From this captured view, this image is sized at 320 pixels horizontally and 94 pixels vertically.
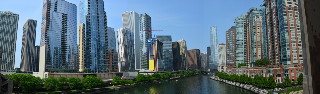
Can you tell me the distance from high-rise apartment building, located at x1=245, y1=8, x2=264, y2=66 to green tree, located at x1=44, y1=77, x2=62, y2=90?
128000 millimetres

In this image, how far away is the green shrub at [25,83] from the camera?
266 feet

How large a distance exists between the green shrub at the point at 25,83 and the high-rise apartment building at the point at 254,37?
135405 millimetres

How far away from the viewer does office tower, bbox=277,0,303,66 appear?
99.7 metres

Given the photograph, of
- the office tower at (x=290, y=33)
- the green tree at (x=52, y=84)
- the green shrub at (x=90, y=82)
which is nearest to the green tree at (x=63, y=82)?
the green tree at (x=52, y=84)

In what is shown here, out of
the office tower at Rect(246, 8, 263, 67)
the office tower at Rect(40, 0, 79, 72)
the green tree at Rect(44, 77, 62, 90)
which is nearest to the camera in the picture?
the green tree at Rect(44, 77, 62, 90)

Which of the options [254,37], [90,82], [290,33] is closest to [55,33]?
[90,82]

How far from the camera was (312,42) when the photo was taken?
6.93 meters

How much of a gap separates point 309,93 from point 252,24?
187 meters

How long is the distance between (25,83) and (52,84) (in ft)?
30.4

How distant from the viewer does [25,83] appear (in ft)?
267

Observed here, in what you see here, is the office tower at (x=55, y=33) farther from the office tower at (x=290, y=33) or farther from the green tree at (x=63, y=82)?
the office tower at (x=290, y=33)

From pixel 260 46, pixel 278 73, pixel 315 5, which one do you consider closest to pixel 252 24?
pixel 260 46

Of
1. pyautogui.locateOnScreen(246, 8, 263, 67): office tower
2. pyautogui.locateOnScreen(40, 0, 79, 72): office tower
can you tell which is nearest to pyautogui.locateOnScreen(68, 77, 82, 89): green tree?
pyautogui.locateOnScreen(40, 0, 79, 72): office tower

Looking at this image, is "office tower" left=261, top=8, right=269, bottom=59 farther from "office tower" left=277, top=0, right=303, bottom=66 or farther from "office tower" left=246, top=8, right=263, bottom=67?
"office tower" left=277, top=0, right=303, bottom=66
